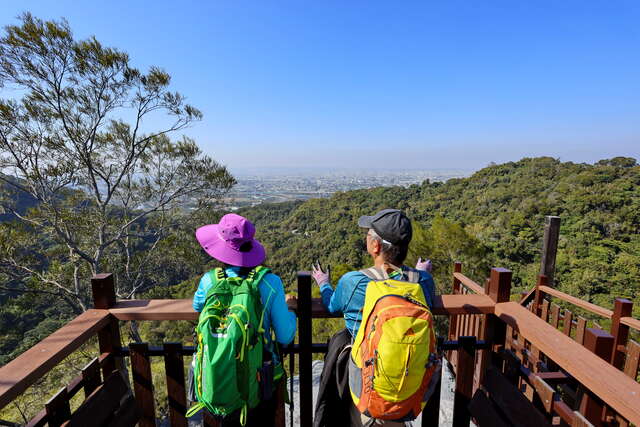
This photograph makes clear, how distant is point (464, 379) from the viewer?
1269mm

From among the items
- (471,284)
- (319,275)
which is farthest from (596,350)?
(471,284)

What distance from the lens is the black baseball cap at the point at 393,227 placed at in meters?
1.09

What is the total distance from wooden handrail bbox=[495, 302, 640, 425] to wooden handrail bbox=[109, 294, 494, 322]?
10cm

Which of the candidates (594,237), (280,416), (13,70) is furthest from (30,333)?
(594,237)

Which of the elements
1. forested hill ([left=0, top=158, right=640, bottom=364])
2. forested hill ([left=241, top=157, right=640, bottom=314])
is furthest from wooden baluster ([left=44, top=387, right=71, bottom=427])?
forested hill ([left=0, top=158, right=640, bottom=364])

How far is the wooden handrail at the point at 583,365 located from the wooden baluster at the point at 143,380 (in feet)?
4.74

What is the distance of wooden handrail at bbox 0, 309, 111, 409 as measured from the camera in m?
0.83

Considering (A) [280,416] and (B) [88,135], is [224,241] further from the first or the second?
(B) [88,135]

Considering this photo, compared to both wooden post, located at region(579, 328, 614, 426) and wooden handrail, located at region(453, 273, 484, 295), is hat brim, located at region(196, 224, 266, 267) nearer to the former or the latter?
wooden post, located at region(579, 328, 614, 426)

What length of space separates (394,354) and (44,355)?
1.10 metres

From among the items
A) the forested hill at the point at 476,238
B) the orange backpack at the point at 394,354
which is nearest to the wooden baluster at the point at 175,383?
the orange backpack at the point at 394,354

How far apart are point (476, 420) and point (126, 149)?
8938mm

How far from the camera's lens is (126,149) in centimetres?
770

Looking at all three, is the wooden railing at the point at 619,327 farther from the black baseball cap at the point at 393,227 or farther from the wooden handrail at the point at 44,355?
the wooden handrail at the point at 44,355
